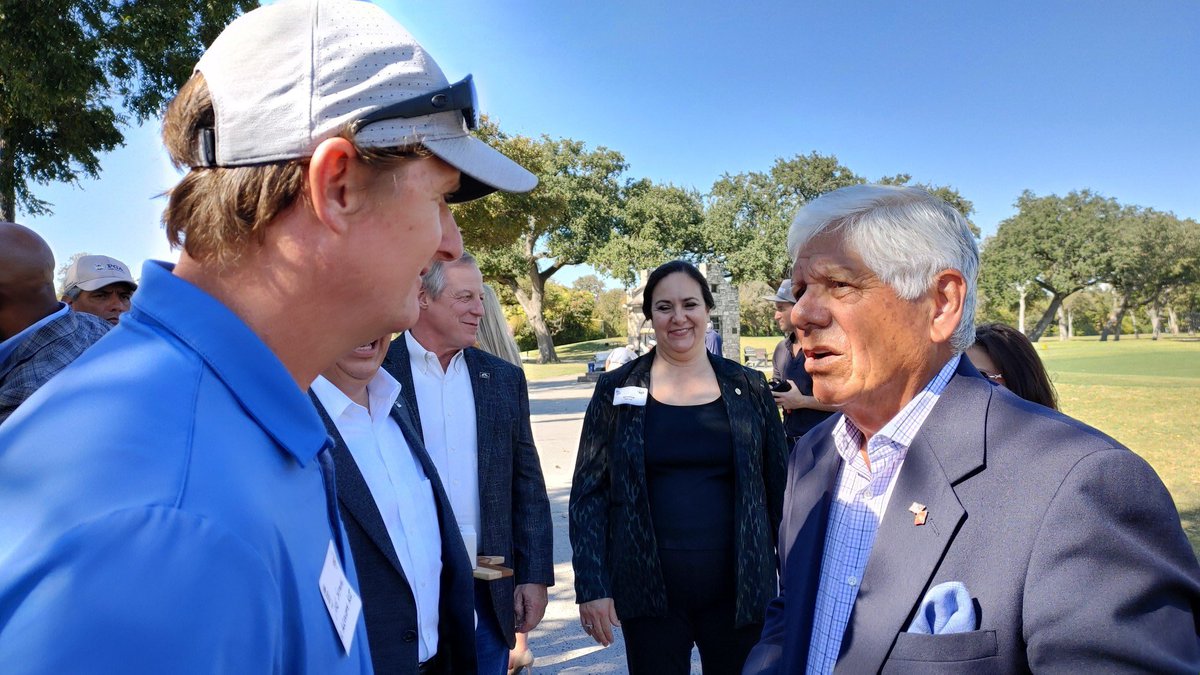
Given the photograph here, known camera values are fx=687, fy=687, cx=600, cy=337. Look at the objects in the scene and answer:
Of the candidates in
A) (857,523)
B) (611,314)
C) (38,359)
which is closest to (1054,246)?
(611,314)

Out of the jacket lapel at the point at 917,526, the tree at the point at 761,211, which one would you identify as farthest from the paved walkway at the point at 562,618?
the tree at the point at 761,211

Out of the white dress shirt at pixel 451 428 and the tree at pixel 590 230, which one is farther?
the tree at pixel 590 230

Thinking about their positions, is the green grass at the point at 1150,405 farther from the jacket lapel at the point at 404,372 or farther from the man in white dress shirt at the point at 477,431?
the jacket lapel at the point at 404,372

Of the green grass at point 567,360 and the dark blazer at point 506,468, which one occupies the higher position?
the dark blazer at point 506,468

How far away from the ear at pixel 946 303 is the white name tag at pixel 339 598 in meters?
1.60

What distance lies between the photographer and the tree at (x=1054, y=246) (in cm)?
6209

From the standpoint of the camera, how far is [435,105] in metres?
1.06

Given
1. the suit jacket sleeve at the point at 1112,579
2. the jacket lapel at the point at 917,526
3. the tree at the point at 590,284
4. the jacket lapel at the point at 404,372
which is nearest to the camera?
the suit jacket sleeve at the point at 1112,579

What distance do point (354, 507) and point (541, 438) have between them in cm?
1029

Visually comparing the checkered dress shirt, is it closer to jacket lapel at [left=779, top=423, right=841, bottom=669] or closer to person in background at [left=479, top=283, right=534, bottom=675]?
jacket lapel at [left=779, top=423, right=841, bottom=669]

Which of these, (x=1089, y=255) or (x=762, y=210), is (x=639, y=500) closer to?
(x=762, y=210)

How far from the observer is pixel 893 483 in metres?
1.87

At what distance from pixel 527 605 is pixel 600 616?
0.37 meters

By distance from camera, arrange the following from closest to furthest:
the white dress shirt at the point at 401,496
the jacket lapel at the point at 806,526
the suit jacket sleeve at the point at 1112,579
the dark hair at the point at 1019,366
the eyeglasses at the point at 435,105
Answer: the eyeglasses at the point at 435,105
the suit jacket sleeve at the point at 1112,579
the jacket lapel at the point at 806,526
the white dress shirt at the point at 401,496
the dark hair at the point at 1019,366
